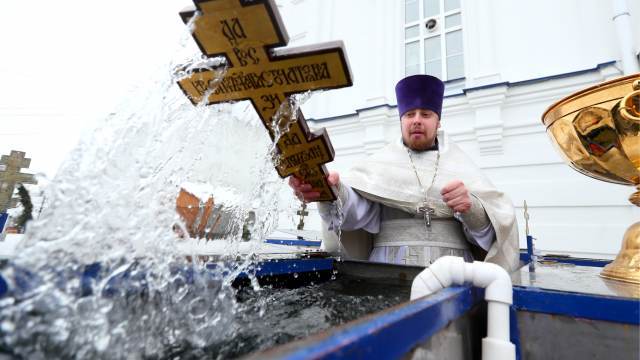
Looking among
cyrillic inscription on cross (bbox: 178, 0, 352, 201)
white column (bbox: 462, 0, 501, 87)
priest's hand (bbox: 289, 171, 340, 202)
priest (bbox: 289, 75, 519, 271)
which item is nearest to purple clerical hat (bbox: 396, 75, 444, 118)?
priest (bbox: 289, 75, 519, 271)

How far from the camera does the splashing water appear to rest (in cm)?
40

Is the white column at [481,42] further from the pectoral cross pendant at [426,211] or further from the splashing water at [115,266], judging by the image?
the splashing water at [115,266]

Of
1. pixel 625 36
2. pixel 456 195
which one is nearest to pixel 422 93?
pixel 456 195

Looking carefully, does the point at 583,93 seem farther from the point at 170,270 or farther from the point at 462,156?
the point at 170,270

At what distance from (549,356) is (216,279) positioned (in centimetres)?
68

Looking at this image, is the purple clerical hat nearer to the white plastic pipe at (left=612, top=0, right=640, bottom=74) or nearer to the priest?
the priest

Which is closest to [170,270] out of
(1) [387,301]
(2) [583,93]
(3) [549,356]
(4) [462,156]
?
(1) [387,301]

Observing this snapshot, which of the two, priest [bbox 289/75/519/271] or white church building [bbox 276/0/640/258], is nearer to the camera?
priest [bbox 289/75/519/271]

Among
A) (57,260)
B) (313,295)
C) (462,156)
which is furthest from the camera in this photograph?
(462,156)

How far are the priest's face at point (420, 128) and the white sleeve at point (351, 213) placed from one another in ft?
1.33

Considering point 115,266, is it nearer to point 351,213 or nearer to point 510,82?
point 351,213

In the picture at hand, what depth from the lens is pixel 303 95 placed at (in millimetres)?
890

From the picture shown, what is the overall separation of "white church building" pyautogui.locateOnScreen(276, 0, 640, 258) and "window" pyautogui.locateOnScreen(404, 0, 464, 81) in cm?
1

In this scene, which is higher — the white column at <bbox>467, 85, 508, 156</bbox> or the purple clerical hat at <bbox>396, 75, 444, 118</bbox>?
the white column at <bbox>467, 85, 508, 156</bbox>
